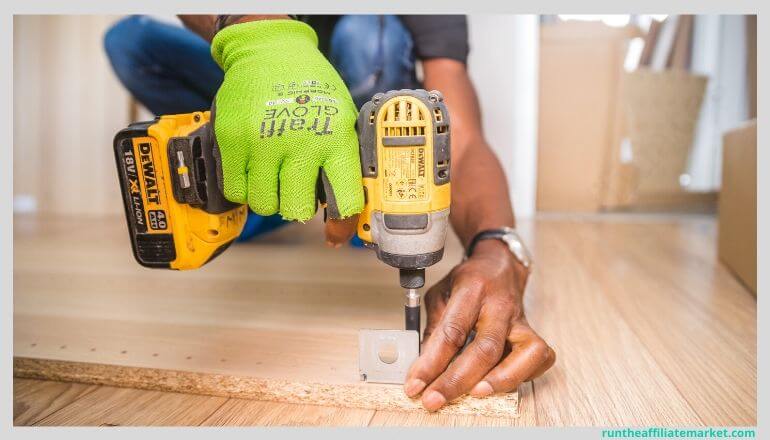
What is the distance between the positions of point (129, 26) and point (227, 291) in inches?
36.6

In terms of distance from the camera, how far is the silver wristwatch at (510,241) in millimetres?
1167

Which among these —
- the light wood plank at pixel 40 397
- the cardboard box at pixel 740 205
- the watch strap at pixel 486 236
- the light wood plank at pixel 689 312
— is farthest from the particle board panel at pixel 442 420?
the cardboard box at pixel 740 205

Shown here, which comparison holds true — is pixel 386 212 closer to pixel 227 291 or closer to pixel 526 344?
pixel 526 344

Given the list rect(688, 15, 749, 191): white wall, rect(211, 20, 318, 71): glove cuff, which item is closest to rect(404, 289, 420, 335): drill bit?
rect(211, 20, 318, 71): glove cuff

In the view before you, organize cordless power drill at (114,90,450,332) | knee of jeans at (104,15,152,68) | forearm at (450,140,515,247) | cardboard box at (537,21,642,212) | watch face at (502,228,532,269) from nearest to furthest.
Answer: cordless power drill at (114,90,450,332), watch face at (502,228,532,269), forearm at (450,140,515,247), knee of jeans at (104,15,152,68), cardboard box at (537,21,642,212)

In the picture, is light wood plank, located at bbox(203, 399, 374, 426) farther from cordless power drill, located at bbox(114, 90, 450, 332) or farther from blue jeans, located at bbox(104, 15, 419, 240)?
blue jeans, located at bbox(104, 15, 419, 240)

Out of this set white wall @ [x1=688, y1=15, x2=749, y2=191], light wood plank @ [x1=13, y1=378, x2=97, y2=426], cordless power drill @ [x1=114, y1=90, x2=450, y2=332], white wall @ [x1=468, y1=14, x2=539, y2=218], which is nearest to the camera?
cordless power drill @ [x1=114, y1=90, x2=450, y2=332]

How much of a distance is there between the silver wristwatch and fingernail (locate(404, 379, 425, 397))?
0.40 m

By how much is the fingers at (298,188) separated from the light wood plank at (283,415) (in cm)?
31

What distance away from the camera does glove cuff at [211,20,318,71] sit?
92cm

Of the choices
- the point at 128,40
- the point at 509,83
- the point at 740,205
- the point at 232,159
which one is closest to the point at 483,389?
the point at 232,159

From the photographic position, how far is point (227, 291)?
152cm

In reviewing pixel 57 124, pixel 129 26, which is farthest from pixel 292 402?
pixel 57 124

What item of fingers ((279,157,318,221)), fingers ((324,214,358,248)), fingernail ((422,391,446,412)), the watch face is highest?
fingers ((279,157,318,221))
